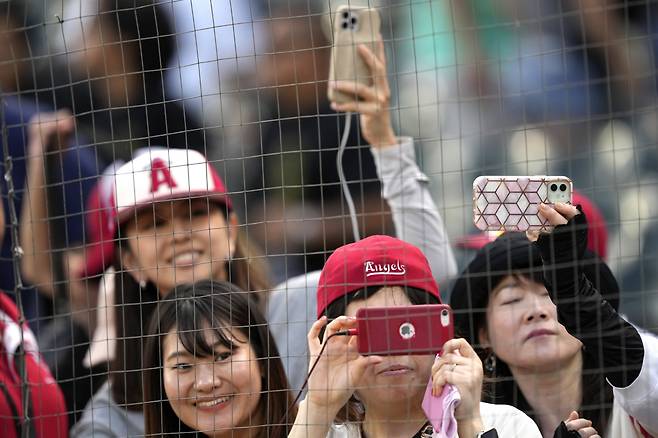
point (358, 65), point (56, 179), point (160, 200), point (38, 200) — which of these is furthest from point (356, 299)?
point (56, 179)

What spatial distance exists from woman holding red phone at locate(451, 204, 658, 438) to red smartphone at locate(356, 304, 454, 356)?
248 millimetres

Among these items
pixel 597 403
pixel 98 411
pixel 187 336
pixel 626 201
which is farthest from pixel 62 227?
pixel 597 403

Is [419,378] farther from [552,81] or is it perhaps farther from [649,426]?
[552,81]

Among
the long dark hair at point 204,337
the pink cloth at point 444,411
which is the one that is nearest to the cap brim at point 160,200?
the long dark hair at point 204,337

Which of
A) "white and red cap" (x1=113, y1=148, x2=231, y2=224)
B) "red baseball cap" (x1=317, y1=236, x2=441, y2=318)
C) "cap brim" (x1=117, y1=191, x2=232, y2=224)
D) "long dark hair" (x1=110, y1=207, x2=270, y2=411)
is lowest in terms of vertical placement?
"long dark hair" (x1=110, y1=207, x2=270, y2=411)

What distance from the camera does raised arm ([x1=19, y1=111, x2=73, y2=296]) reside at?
14.3 ft

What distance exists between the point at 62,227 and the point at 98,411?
1142mm

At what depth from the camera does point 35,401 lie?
3.69m

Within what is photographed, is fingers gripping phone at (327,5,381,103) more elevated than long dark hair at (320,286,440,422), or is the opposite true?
fingers gripping phone at (327,5,381,103)

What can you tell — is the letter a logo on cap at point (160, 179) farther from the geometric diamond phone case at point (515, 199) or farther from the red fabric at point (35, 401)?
the geometric diamond phone case at point (515, 199)

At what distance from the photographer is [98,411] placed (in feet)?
12.8

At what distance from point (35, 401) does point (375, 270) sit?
1.11 m

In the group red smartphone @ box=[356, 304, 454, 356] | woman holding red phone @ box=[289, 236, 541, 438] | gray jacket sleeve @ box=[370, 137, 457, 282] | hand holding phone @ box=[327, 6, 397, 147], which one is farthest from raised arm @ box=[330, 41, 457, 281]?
red smartphone @ box=[356, 304, 454, 356]

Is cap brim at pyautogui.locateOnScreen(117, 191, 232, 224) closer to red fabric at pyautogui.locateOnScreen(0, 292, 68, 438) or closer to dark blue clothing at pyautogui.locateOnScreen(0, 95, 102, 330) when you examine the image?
red fabric at pyautogui.locateOnScreen(0, 292, 68, 438)
